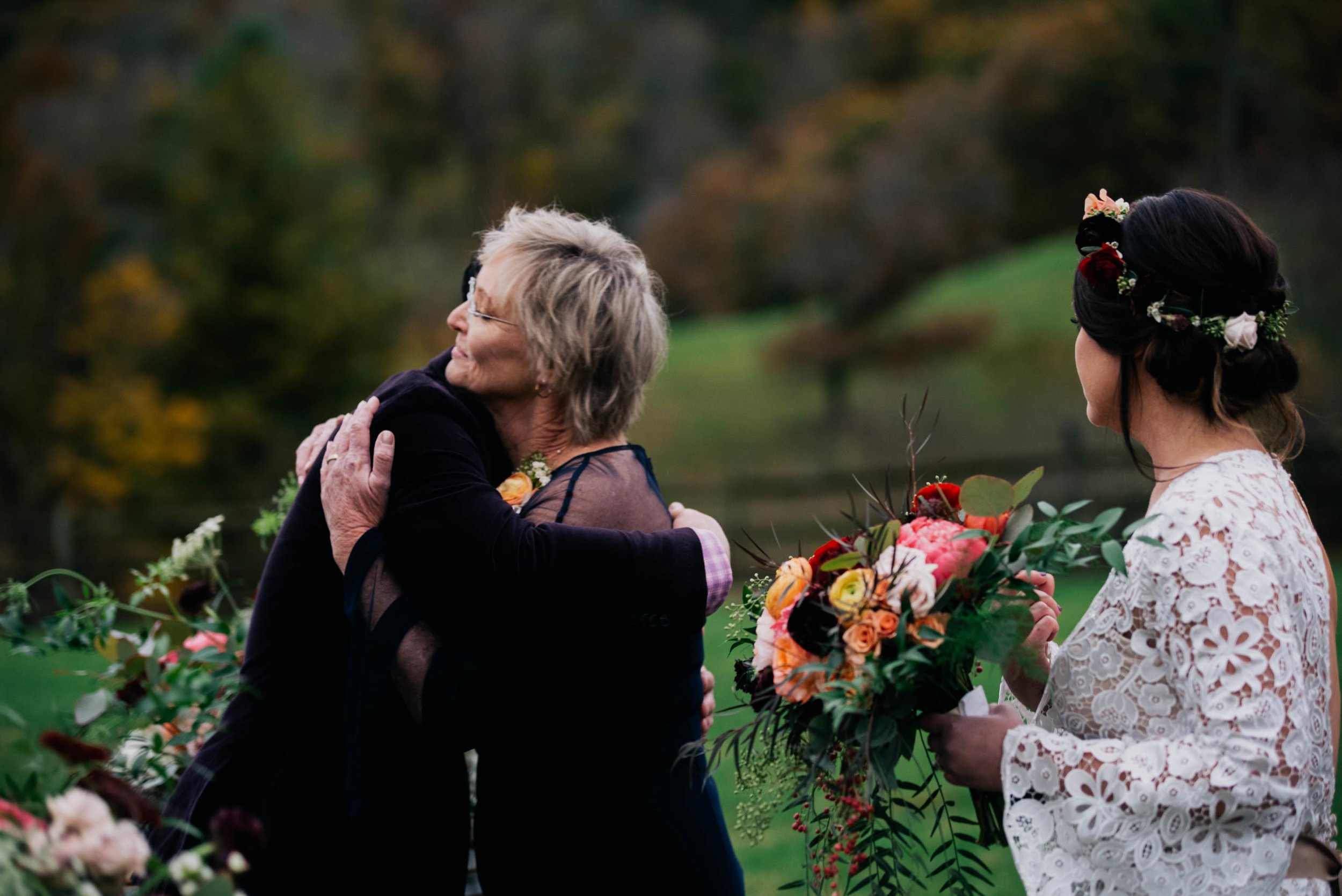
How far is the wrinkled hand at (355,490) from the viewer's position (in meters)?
2.29

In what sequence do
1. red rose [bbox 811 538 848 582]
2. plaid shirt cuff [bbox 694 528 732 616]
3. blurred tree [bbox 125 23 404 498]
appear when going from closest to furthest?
red rose [bbox 811 538 848 582], plaid shirt cuff [bbox 694 528 732 616], blurred tree [bbox 125 23 404 498]

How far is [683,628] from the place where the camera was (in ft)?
7.93

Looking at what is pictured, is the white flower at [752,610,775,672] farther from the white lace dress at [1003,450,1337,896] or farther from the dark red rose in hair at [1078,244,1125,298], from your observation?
the dark red rose in hair at [1078,244,1125,298]

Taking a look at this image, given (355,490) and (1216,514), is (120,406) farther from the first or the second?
(1216,514)

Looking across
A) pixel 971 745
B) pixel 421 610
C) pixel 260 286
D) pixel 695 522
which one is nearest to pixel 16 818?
pixel 421 610

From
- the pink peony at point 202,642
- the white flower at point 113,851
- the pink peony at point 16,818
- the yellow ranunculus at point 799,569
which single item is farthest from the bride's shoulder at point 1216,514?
the pink peony at point 202,642

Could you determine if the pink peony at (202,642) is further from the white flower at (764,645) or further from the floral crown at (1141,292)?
the floral crown at (1141,292)

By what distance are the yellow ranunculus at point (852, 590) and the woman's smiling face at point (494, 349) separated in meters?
0.87

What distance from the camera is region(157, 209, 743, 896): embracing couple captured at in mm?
2254

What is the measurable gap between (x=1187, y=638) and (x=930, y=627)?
42cm

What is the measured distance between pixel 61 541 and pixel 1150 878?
16.0 metres

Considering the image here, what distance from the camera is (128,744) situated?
291cm

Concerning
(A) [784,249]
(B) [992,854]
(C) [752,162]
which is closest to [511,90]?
(C) [752,162]

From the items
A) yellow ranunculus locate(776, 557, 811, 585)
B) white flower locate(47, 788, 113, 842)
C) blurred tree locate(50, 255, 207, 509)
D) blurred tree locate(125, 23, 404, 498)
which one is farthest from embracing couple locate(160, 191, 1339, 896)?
blurred tree locate(50, 255, 207, 509)
